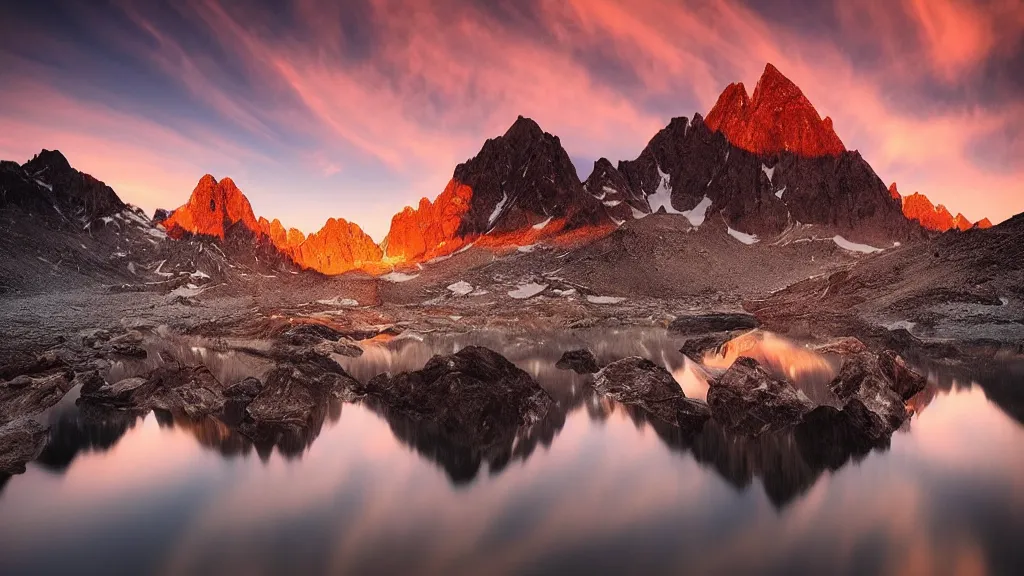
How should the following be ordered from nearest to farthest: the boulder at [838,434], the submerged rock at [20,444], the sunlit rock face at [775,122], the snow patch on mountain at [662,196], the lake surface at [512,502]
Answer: the lake surface at [512,502] → the submerged rock at [20,444] → the boulder at [838,434] → the sunlit rock face at [775,122] → the snow patch on mountain at [662,196]

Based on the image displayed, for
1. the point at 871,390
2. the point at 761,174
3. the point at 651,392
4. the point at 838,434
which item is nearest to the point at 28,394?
the point at 651,392

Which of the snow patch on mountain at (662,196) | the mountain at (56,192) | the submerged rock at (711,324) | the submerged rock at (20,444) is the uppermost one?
the snow patch on mountain at (662,196)

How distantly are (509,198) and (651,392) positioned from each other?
170 m

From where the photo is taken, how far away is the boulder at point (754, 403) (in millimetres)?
14008

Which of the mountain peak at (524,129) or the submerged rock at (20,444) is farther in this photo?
the mountain peak at (524,129)

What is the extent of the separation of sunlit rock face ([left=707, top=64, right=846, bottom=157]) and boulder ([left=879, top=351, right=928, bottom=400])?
17726cm

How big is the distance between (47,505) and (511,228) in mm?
158657

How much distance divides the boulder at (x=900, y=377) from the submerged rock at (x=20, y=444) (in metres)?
25.9

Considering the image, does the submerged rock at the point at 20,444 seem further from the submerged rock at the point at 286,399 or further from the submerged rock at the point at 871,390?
the submerged rock at the point at 871,390

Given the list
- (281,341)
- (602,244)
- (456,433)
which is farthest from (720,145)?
(456,433)

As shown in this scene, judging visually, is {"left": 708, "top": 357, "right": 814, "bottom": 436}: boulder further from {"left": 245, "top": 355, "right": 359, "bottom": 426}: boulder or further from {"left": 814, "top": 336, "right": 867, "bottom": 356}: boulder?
{"left": 814, "top": 336, "right": 867, "bottom": 356}: boulder

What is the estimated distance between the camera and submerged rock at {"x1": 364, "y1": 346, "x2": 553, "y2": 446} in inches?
581

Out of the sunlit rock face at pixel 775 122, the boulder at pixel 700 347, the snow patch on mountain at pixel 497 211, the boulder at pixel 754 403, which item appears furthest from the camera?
the snow patch on mountain at pixel 497 211

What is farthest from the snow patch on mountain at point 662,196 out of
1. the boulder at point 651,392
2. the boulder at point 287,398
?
the boulder at point 287,398
